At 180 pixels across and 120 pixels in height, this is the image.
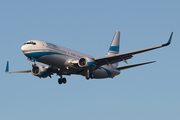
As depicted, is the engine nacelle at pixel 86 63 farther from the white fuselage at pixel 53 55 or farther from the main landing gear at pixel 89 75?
the main landing gear at pixel 89 75

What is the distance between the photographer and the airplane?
5322 centimetres

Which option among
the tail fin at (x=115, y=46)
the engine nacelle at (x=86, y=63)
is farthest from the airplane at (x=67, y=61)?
the tail fin at (x=115, y=46)

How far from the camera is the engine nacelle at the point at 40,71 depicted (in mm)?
60716

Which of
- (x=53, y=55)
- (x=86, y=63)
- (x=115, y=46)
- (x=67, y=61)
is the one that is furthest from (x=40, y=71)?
(x=115, y=46)

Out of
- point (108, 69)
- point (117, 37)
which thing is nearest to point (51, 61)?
point (108, 69)

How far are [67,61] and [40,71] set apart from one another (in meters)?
7.33

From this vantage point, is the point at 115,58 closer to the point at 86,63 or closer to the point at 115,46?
the point at 86,63

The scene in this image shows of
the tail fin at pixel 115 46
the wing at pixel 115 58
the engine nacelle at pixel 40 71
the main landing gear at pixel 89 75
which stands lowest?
the main landing gear at pixel 89 75

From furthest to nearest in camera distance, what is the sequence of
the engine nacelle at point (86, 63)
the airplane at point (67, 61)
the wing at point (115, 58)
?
the engine nacelle at point (86, 63), the wing at point (115, 58), the airplane at point (67, 61)

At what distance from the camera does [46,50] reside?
53469mm

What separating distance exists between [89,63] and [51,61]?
21.2 ft

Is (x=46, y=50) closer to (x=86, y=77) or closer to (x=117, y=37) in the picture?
(x=86, y=77)

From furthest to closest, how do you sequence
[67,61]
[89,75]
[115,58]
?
[89,75] < [115,58] < [67,61]

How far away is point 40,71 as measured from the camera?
2391 inches
